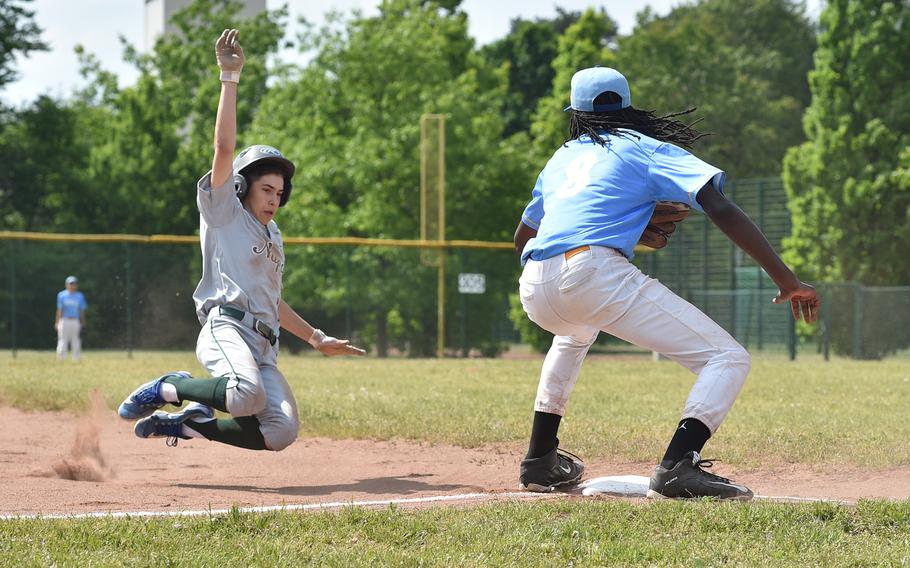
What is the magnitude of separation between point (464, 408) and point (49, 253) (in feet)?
59.9

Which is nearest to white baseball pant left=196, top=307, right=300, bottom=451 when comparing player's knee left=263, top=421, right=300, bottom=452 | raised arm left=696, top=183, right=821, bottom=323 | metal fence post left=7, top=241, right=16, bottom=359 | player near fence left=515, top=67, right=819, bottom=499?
player's knee left=263, top=421, right=300, bottom=452

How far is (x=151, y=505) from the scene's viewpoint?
17.9 ft

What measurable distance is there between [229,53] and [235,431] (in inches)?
78.0

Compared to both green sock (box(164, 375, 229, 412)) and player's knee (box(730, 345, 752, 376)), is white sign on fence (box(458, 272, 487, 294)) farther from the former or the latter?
player's knee (box(730, 345, 752, 376))

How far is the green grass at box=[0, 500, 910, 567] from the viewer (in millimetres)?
4141

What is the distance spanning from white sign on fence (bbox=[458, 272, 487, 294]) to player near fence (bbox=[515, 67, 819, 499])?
20.7 metres

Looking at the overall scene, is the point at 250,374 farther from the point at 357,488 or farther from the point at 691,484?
the point at 691,484

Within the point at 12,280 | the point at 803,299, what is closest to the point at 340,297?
the point at 12,280

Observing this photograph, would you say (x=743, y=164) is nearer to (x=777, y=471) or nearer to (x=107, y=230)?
(x=107, y=230)

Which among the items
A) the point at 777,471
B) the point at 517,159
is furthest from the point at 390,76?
the point at 777,471

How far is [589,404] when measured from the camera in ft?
36.5

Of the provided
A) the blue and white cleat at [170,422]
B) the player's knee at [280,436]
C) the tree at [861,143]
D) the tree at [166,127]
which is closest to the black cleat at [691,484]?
the player's knee at [280,436]

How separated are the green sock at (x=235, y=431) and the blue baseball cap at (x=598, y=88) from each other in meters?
2.38

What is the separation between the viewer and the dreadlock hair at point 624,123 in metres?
5.77
